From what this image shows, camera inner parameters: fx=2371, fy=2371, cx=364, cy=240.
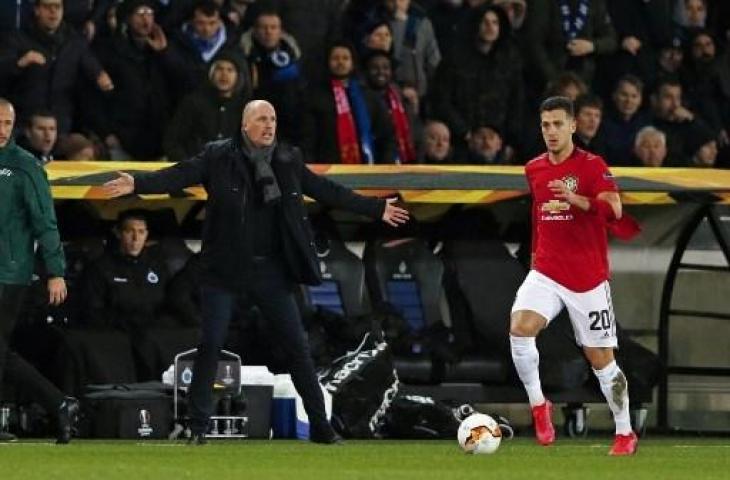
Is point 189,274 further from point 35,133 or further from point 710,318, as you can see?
point 710,318

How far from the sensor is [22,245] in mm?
13977

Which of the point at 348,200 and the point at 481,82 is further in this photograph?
the point at 481,82

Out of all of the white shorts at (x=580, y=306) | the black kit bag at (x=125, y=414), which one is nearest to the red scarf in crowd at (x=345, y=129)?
the black kit bag at (x=125, y=414)

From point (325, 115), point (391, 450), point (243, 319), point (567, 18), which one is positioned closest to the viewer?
point (391, 450)

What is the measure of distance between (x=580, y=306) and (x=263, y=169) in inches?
81.9

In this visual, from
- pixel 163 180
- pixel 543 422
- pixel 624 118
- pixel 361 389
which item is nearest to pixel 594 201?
pixel 543 422

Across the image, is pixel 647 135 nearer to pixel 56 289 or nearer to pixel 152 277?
pixel 152 277

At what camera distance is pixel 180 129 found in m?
17.6

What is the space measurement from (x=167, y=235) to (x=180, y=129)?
0.79 metres

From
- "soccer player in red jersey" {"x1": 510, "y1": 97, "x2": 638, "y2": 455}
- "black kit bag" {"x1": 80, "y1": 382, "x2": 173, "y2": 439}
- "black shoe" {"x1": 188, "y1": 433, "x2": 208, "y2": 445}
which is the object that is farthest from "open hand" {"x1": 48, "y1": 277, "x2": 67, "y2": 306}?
"soccer player in red jersey" {"x1": 510, "y1": 97, "x2": 638, "y2": 455}

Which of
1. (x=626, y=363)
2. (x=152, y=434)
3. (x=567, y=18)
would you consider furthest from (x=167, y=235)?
(x=567, y=18)

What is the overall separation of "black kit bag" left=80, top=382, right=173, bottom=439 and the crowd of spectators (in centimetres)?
199

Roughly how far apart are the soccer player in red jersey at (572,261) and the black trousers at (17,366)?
2.82m

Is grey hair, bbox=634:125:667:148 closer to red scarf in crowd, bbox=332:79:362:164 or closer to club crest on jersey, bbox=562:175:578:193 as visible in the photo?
red scarf in crowd, bbox=332:79:362:164
